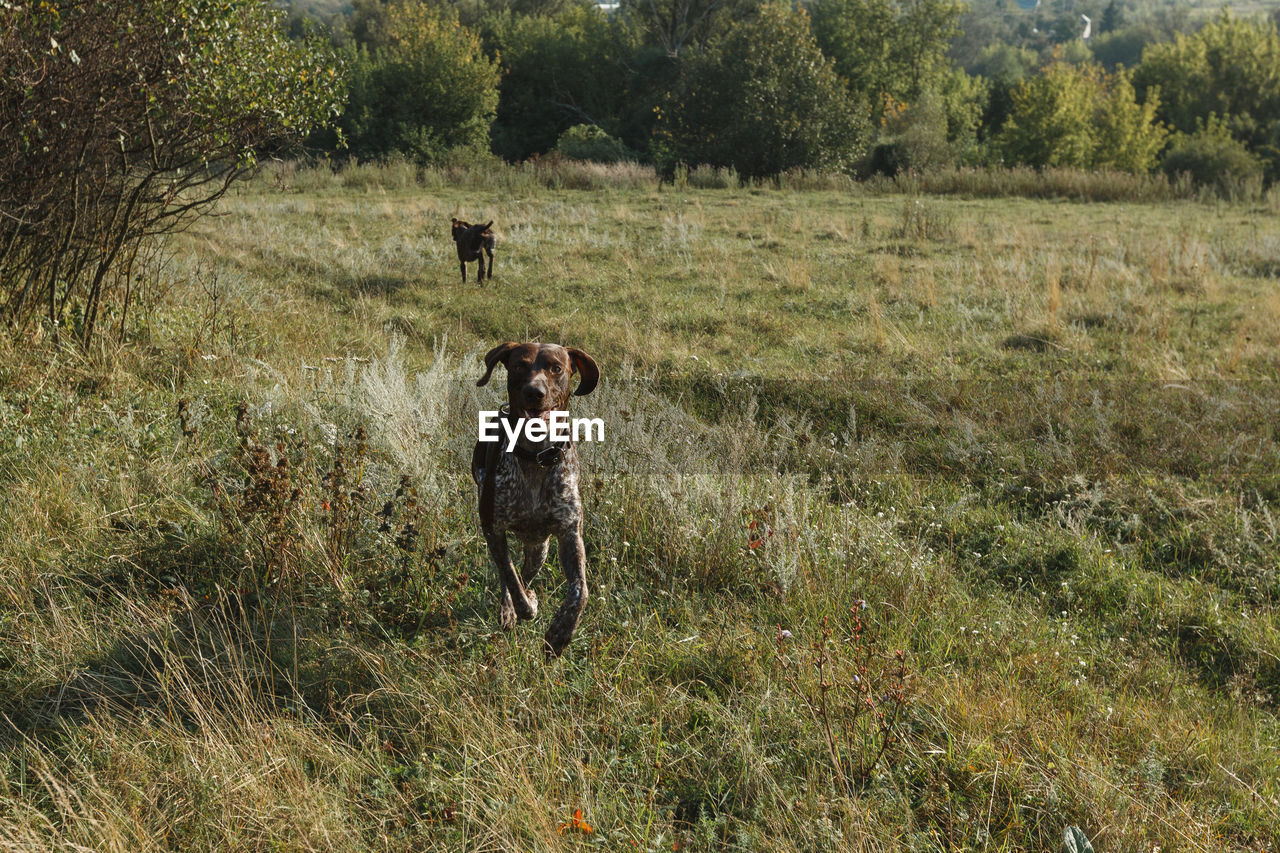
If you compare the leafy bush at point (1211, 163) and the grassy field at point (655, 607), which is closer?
the grassy field at point (655, 607)

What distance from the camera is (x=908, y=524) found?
5402mm

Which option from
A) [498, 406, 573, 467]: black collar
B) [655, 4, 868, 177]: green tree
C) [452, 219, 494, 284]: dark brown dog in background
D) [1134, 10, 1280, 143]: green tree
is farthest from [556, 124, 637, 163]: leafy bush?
[1134, 10, 1280, 143]: green tree

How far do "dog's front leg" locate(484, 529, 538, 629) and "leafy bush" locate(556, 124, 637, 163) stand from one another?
32549 millimetres

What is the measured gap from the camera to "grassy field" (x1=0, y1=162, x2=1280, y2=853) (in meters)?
2.78

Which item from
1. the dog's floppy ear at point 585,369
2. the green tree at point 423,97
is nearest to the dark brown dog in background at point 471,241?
the dog's floppy ear at point 585,369

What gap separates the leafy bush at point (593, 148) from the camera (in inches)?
1368

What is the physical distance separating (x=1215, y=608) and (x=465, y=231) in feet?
31.8

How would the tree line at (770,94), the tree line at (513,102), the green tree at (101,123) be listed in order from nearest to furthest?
the green tree at (101,123), the tree line at (513,102), the tree line at (770,94)

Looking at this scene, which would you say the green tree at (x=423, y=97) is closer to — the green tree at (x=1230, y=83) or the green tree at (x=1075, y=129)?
the green tree at (x=1075, y=129)

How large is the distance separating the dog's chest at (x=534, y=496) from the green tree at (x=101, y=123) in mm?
4940

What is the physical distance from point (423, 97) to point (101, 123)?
38.6 meters

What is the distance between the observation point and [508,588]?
2.89 m

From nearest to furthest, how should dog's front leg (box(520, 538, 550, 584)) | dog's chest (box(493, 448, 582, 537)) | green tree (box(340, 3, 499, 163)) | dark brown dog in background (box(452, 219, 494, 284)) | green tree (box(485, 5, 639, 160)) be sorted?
dog's chest (box(493, 448, 582, 537)) < dog's front leg (box(520, 538, 550, 584)) < dark brown dog in background (box(452, 219, 494, 284)) < green tree (box(340, 3, 499, 163)) < green tree (box(485, 5, 639, 160))

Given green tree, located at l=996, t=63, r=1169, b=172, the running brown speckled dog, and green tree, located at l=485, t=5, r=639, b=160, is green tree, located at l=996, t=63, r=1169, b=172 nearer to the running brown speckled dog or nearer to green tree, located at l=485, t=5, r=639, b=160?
green tree, located at l=485, t=5, r=639, b=160
